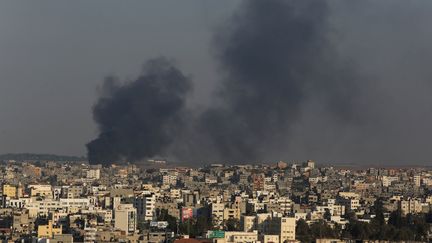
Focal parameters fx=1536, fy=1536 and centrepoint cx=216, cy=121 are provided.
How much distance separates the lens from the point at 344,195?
5334 cm

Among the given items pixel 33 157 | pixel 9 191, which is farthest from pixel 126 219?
pixel 33 157

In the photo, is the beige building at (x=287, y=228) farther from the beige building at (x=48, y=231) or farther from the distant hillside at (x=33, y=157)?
the distant hillside at (x=33, y=157)

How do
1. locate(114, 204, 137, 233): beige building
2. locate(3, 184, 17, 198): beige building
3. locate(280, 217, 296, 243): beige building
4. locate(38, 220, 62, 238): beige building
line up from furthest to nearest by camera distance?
locate(3, 184, 17, 198): beige building → locate(114, 204, 137, 233): beige building → locate(280, 217, 296, 243): beige building → locate(38, 220, 62, 238): beige building

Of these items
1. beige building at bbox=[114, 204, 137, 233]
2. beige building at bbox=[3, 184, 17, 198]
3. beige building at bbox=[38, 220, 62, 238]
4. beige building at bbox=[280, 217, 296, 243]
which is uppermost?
beige building at bbox=[3, 184, 17, 198]

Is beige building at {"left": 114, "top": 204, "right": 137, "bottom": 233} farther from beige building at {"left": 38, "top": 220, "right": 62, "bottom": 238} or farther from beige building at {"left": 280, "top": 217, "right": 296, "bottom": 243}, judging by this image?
beige building at {"left": 280, "top": 217, "right": 296, "bottom": 243}

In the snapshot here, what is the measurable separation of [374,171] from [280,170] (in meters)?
6.09

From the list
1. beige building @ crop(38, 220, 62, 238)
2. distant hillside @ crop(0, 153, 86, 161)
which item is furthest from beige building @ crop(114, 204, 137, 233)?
distant hillside @ crop(0, 153, 86, 161)

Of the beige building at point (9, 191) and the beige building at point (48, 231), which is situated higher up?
the beige building at point (9, 191)

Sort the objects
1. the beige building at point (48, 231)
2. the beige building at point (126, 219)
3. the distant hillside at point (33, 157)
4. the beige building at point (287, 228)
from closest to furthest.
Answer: the beige building at point (48, 231) → the beige building at point (287, 228) → the beige building at point (126, 219) → the distant hillside at point (33, 157)

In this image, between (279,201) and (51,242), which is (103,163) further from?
(51,242)

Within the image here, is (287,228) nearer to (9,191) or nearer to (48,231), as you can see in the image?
(48,231)

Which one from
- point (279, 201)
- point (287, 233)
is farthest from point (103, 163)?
point (287, 233)

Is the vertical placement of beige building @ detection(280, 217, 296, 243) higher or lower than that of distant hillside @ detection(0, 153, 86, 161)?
lower

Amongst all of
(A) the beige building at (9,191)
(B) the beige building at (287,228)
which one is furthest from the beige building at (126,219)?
(A) the beige building at (9,191)
